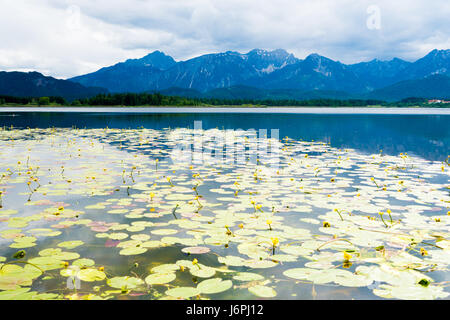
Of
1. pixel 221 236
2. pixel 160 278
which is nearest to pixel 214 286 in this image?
pixel 160 278

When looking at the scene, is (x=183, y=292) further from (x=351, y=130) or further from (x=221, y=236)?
(x=351, y=130)

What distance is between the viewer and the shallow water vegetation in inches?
133

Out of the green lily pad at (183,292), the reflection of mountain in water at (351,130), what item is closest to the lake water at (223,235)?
the green lily pad at (183,292)

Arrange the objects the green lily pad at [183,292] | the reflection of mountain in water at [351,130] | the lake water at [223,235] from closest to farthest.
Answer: the green lily pad at [183,292] < the lake water at [223,235] < the reflection of mountain in water at [351,130]

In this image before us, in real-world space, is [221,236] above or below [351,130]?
below

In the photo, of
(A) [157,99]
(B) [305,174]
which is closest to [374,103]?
(A) [157,99]

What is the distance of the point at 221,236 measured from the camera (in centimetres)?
463

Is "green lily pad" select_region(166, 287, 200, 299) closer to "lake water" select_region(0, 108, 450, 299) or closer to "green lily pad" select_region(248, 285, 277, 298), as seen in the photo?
"lake water" select_region(0, 108, 450, 299)

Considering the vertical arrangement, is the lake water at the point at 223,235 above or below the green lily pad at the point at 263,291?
above

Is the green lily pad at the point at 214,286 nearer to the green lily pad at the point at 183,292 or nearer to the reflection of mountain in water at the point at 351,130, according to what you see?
the green lily pad at the point at 183,292

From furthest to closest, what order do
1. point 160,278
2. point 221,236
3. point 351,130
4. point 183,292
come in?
point 351,130
point 221,236
point 160,278
point 183,292

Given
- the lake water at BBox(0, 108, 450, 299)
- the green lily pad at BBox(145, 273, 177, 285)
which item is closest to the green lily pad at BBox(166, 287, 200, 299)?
the lake water at BBox(0, 108, 450, 299)

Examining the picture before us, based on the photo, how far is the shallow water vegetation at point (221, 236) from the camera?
133 inches
